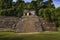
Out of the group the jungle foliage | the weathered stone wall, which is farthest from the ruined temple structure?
the jungle foliage

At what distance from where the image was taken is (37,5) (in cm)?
5659

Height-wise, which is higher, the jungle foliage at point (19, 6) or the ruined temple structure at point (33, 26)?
the jungle foliage at point (19, 6)

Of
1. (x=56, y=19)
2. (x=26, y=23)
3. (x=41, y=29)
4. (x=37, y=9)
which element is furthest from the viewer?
(x=37, y=9)

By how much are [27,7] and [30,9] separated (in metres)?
1.85

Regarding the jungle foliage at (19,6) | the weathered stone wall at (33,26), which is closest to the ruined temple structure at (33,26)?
the weathered stone wall at (33,26)

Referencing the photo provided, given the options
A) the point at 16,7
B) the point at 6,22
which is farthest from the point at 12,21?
the point at 16,7

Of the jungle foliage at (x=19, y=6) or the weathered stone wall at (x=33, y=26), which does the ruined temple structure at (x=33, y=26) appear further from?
the jungle foliage at (x=19, y=6)

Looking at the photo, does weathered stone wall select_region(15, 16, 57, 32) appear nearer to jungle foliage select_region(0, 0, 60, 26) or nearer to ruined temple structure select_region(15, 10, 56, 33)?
ruined temple structure select_region(15, 10, 56, 33)

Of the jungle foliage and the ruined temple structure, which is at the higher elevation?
the jungle foliage

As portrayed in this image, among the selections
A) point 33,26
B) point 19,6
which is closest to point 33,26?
point 33,26

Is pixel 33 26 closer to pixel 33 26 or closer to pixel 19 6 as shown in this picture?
pixel 33 26

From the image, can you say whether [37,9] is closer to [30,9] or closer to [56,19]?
[30,9]

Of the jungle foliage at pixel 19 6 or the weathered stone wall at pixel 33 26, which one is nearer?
the weathered stone wall at pixel 33 26

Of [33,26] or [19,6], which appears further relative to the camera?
[19,6]
